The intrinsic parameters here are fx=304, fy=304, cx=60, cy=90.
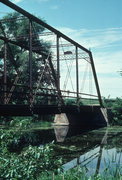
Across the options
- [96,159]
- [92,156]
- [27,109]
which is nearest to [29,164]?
[96,159]

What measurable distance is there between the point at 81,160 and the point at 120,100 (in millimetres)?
17062

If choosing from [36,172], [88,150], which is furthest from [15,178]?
[88,150]

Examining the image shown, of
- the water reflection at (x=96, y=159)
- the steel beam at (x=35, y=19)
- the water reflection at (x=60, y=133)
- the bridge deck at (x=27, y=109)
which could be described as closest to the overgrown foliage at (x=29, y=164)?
the water reflection at (x=96, y=159)

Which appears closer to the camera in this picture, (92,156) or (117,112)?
(92,156)

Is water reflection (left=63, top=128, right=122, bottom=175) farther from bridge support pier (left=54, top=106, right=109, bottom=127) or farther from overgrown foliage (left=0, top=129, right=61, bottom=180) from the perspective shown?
bridge support pier (left=54, top=106, right=109, bottom=127)

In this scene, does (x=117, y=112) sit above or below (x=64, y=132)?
above

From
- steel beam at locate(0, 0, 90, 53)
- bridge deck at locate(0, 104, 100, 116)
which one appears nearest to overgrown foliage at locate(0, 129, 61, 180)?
bridge deck at locate(0, 104, 100, 116)

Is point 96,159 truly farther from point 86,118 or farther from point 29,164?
Answer: point 86,118

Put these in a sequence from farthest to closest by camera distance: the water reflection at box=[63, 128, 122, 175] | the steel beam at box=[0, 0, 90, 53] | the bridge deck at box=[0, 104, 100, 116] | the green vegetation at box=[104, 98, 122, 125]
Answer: the green vegetation at box=[104, 98, 122, 125] < the steel beam at box=[0, 0, 90, 53] < the bridge deck at box=[0, 104, 100, 116] < the water reflection at box=[63, 128, 122, 175]

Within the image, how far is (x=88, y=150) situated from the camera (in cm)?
1443

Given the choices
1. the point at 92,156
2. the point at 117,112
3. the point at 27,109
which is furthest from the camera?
the point at 117,112

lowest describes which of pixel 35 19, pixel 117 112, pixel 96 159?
pixel 96 159

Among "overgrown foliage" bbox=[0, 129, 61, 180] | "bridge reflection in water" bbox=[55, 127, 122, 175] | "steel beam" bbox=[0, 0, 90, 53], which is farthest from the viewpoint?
"steel beam" bbox=[0, 0, 90, 53]

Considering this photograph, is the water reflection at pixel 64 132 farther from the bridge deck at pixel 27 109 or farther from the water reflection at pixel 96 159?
the water reflection at pixel 96 159
